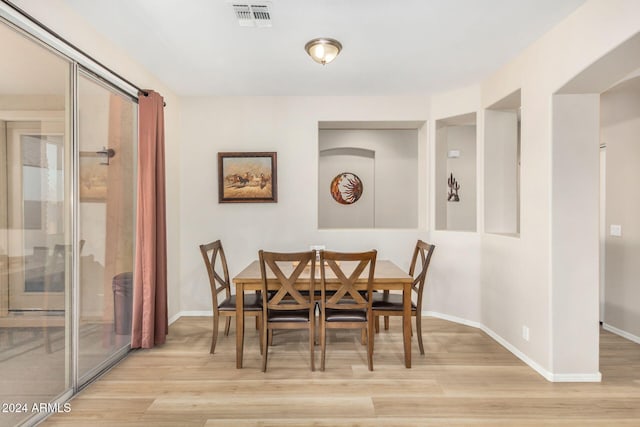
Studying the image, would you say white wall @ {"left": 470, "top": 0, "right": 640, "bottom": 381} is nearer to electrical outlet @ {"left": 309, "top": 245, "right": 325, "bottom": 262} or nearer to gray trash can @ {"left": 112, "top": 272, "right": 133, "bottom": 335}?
electrical outlet @ {"left": 309, "top": 245, "right": 325, "bottom": 262}

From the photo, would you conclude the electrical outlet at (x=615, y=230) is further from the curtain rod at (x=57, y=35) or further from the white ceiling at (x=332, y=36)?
the curtain rod at (x=57, y=35)

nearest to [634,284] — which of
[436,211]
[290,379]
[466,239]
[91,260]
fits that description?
[466,239]

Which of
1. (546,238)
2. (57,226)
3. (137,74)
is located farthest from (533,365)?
(137,74)

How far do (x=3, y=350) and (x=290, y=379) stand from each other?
67.2 inches

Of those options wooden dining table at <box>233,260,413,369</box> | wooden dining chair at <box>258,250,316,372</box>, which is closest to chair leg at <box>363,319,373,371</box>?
wooden dining table at <box>233,260,413,369</box>

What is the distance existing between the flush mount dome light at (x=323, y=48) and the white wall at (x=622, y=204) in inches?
114

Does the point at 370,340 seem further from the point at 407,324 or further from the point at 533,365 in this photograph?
the point at 533,365

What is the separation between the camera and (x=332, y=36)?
8.71 ft

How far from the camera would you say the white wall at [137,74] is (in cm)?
214

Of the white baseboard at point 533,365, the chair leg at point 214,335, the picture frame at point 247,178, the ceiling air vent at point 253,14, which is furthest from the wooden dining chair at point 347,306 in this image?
the ceiling air vent at point 253,14

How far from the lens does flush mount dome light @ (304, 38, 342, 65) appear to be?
2.67 metres

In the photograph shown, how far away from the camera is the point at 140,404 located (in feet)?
7.40

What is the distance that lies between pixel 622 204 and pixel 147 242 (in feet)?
15.0

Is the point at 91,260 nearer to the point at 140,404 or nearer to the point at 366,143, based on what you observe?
the point at 140,404
